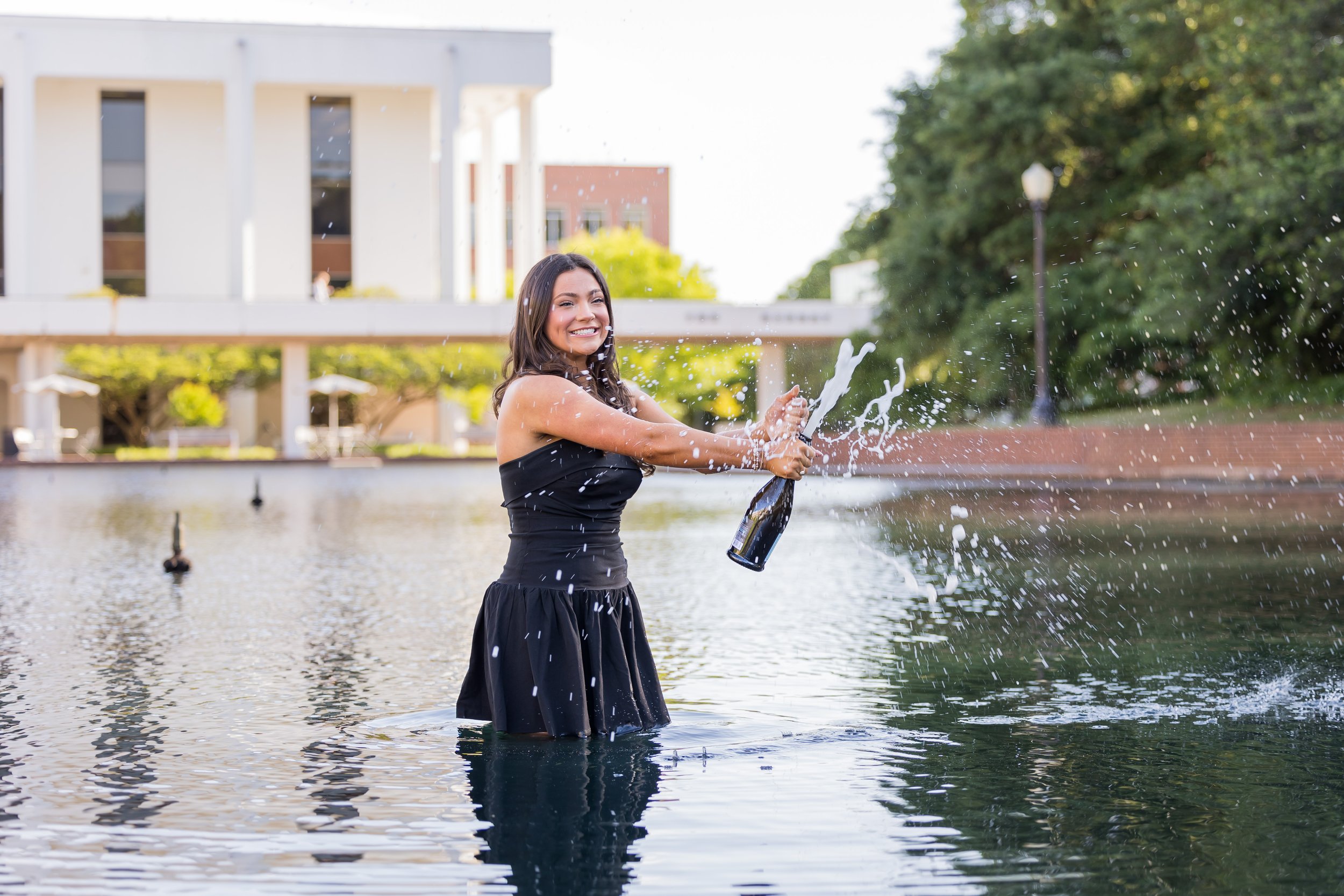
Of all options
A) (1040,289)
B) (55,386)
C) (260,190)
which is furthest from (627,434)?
(260,190)

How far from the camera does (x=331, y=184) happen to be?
62500mm

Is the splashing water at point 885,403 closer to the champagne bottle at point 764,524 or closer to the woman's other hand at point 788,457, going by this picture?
the woman's other hand at point 788,457

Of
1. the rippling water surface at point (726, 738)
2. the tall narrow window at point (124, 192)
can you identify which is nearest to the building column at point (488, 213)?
the tall narrow window at point (124, 192)

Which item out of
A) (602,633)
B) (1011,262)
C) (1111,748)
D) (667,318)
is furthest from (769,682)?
(667,318)

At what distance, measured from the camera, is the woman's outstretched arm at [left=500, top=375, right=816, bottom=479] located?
4688mm

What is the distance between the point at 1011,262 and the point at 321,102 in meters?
33.6

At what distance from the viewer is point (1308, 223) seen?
939 inches

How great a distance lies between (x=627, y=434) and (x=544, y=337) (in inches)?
18.9

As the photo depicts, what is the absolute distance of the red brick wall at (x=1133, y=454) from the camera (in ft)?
79.4

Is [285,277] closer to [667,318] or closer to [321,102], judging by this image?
[321,102]

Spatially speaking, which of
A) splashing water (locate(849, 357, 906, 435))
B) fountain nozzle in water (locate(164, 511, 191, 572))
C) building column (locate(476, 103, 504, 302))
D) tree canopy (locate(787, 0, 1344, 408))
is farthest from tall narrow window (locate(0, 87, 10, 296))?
fountain nozzle in water (locate(164, 511, 191, 572))

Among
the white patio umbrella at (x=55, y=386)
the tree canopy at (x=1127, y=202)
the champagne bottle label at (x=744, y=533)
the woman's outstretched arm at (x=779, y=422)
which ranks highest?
the tree canopy at (x=1127, y=202)

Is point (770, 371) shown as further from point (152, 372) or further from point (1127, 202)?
point (1127, 202)

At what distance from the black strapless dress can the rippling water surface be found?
247 millimetres
